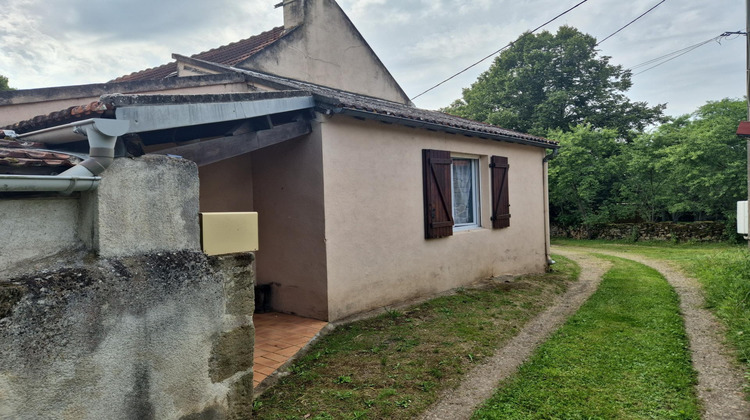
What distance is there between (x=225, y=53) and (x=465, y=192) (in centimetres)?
631

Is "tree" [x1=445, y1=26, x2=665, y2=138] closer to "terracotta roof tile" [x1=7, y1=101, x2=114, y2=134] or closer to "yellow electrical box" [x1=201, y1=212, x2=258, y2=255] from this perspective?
"yellow electrical box" [x1=201, y1=212, x2=258, y2=255]

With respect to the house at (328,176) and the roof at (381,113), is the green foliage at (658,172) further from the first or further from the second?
the house at (328,176)

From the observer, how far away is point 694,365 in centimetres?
439

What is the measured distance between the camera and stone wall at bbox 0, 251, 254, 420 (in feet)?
7.01

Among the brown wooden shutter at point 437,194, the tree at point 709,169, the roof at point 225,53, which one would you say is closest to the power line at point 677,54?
the tree at point 709,169

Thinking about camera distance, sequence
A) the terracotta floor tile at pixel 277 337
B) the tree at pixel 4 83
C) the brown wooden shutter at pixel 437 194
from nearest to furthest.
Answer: the terracotta floor tile at pixel 277 337 → the brown wooden shutter at pixel 437 194 → the tree at pixel 4 83

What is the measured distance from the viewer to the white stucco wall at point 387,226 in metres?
5.55

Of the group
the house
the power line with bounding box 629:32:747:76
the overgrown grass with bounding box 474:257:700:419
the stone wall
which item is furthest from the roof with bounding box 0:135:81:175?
the power line with bounding box 629:32:747:76

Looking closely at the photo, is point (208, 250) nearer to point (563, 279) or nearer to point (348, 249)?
point (348, 249)

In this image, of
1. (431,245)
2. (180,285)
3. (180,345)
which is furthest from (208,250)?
(431,245)

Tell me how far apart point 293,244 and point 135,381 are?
3.31m

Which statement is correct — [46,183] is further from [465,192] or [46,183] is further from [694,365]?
[465,192]

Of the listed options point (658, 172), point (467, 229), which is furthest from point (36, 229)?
point (658, 172)

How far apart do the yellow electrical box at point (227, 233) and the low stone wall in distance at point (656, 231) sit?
1869 cm
